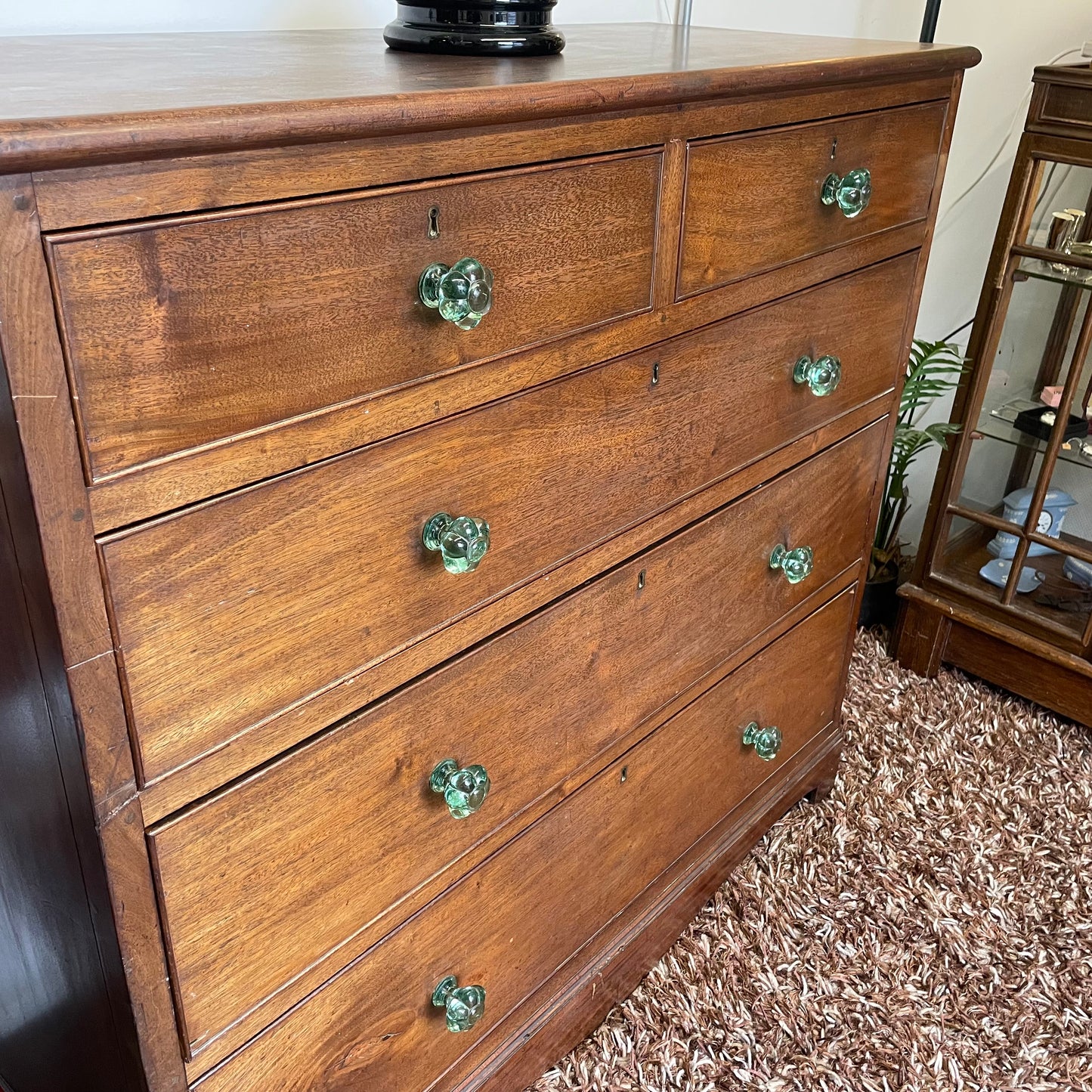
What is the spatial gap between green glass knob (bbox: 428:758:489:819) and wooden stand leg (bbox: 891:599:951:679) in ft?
4.47

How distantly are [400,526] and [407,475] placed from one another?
0.13 feet

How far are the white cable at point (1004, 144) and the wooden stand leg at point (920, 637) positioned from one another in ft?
2.65

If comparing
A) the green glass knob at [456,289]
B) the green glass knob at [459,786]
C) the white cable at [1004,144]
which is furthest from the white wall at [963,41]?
the green glass knob at [459,786]

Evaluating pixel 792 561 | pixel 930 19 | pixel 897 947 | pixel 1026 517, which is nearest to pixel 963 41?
pixel 930 19

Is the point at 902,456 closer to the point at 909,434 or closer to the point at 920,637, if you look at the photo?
the point at 909,434

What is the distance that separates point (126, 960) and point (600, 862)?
0.61 m

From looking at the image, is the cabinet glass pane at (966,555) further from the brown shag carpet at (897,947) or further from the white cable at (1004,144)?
the white cable at (1004,144)

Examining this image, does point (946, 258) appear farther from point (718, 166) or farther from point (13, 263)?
point (13, 263)

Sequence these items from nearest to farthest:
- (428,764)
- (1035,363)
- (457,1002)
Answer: (428,764)
(457,1002)
(1035,363)

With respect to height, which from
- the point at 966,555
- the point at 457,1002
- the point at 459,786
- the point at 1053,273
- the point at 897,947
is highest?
the point at 1053,273

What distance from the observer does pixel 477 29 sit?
961mm

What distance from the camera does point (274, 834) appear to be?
80 centimetres

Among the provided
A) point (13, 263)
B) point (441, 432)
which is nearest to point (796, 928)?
point (441, 432)

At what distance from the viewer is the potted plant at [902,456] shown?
2.00m
